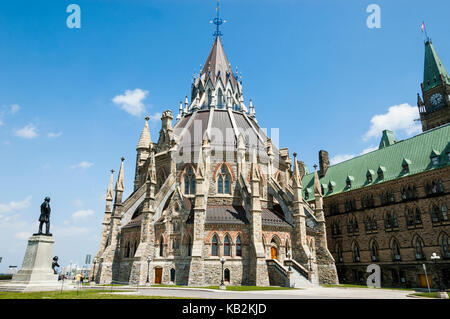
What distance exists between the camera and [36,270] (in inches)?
725

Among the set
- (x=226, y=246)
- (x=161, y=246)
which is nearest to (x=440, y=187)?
(x=226, y=246)

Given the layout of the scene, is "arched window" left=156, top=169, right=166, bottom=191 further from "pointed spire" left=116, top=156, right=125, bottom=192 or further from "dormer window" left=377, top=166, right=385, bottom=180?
"dormer window" left=377, top=166, right=385, bottom=180

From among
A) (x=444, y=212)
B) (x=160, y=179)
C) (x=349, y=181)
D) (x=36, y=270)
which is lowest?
(x=36, y=270)

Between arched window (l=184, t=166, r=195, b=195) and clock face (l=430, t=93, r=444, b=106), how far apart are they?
58.4m

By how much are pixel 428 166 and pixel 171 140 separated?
32.2 meters

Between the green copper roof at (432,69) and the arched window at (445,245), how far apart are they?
149 ft

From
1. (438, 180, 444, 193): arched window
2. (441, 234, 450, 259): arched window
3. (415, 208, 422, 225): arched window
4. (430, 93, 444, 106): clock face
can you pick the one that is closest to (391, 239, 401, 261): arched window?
(415, 208, 422, 225): arched window

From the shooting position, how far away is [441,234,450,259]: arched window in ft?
112

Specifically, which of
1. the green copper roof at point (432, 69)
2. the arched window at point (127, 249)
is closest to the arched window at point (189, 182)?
the arched window at point (127, 249)

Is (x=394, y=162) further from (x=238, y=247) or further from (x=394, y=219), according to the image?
(x=238, y=247)

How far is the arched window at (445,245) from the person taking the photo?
34219 millimetres

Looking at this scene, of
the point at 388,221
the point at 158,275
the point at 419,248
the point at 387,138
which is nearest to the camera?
the point at 158,275

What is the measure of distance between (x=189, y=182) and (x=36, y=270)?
22117 millimetres
